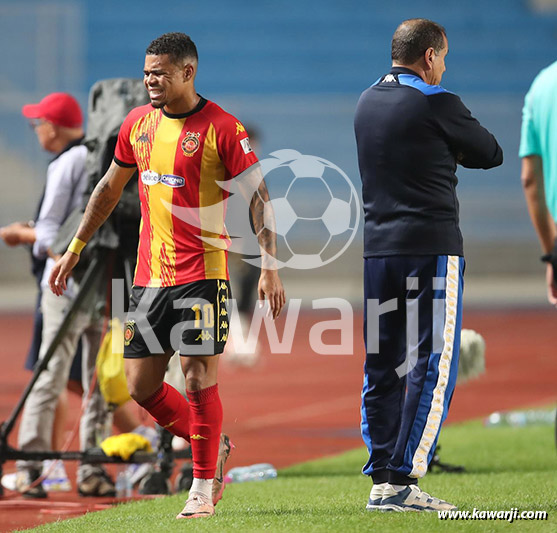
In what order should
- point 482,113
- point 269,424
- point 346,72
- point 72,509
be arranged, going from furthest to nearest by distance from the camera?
point 346,72, point 482,113, point 269,424, point 72,509

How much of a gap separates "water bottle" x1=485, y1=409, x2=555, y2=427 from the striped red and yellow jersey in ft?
17.3

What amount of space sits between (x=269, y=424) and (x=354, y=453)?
2.01 meters

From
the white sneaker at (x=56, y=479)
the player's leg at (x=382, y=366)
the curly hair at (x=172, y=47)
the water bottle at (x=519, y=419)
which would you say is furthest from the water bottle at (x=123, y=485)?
the water bottle at (x=519, y=419)

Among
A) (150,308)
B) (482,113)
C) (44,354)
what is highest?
(482,113)

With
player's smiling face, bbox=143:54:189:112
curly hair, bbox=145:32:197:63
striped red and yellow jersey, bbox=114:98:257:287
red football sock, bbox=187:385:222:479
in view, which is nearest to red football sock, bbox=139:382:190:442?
red football sock, bbox=187:385:222:479

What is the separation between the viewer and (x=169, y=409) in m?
5.39

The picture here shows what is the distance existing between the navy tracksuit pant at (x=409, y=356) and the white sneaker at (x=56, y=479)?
9.43 feet

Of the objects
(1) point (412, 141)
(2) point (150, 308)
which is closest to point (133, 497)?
(2) point (150, 308)

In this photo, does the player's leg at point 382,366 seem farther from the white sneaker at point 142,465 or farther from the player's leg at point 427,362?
the white sneaker at point 142,465

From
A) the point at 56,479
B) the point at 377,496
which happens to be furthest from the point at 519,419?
the point at 377,496

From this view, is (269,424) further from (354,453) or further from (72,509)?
(72,509)

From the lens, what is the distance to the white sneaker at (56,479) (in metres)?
7.20

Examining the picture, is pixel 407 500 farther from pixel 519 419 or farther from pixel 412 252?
pixel 519 419

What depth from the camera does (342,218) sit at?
987 inches
